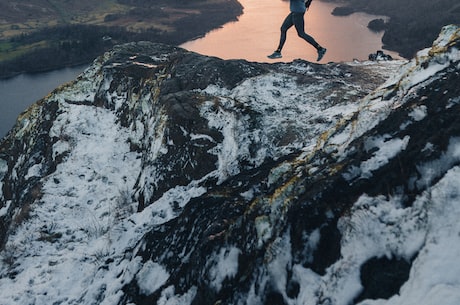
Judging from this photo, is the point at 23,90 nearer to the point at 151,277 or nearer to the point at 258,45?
the point at 258,45

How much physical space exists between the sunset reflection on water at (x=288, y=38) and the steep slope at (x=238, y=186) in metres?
49.6

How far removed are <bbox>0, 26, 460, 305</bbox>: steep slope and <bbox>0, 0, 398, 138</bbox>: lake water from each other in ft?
160

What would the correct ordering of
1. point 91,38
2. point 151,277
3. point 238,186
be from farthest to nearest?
1. point 91,38
2. point 238,186
3. point 151,277

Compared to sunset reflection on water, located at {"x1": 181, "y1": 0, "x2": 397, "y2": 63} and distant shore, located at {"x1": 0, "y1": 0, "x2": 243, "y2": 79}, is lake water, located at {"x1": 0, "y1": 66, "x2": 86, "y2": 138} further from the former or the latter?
sunset reflection on water, located at {"x1": 181, "y1": 0, "x2": 397, "y2": 63}

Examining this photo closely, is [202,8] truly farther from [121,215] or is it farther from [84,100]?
[121,215]

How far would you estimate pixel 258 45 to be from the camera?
256 feet

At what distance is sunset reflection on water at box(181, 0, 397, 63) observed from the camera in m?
72.7

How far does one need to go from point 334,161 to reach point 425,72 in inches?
146

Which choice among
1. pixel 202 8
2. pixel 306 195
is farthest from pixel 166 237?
pixel 202 8

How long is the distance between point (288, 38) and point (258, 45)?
7.00 metres

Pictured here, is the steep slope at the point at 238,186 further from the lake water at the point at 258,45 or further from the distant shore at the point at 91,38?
the distant shore at the point at 91,38

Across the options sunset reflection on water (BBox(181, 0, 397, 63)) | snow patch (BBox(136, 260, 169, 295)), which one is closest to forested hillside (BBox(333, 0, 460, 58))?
sunset reflection on water (BBox(181, 0, 397, 63))

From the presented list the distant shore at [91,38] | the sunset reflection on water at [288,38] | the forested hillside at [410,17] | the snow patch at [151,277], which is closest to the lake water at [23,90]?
the distant shore at [91,38]

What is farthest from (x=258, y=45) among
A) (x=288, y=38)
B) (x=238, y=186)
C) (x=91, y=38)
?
(x=238, y=186)
